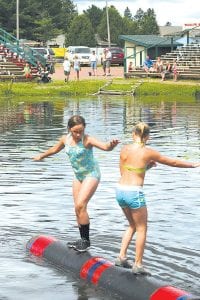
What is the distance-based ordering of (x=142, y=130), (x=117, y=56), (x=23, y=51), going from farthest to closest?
(x=117, y=56)
(x=23, y=51)
(x=142, y=130)

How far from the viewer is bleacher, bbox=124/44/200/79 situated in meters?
57.0

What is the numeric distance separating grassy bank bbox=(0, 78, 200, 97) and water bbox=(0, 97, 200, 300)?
19259 mm

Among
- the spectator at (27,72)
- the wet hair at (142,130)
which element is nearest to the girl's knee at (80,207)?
the wet hair at (142,130)

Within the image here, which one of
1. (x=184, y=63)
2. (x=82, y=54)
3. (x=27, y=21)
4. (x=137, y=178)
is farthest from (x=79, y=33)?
(x=137, y=178)

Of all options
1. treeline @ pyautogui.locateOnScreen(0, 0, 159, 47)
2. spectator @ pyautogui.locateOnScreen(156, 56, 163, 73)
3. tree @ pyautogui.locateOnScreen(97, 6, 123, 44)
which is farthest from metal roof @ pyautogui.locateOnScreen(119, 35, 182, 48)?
tree @ pyautogui.locateOnScreen(97, 6, 123, 44)

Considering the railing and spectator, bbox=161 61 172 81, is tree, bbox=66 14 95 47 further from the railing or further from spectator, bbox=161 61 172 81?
spectator, bbox=161 61 172 81

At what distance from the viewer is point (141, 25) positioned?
139 metres

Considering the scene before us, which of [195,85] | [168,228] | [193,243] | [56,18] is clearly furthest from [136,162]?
[56,18]

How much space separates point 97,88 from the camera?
52.8 metres

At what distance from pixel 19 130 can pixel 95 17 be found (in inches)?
5231

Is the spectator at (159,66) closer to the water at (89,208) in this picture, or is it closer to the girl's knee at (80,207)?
the water at (89,208)

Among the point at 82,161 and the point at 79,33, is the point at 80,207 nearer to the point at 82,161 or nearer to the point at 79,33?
the point at 82,161

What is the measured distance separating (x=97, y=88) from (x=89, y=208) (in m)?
37.0

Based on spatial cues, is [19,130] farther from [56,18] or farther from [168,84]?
[56,18]
